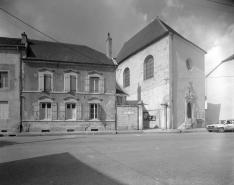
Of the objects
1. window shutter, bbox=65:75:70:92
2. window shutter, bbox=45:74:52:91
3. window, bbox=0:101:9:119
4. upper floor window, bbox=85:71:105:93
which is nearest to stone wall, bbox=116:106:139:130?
upper floor window, bbox=85:71:105:93

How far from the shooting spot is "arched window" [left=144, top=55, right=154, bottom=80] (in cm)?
2189

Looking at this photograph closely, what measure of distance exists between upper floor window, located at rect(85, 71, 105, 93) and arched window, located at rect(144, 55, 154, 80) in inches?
296

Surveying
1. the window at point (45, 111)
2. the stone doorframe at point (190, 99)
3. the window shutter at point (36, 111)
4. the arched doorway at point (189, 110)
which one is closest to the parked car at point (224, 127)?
the stone doorframe at point (190, 99)

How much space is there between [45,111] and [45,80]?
8.76 ft

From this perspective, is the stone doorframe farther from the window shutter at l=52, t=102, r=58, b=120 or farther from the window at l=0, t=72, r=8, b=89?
the window at l=0, t=72, r=8, b=89

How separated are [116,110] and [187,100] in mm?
8508

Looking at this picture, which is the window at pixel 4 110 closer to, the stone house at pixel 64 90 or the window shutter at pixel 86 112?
the stone house at pixel 64 90

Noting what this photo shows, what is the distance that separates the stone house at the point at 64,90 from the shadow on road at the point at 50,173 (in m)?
10.7

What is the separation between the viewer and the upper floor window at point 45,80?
15609mm

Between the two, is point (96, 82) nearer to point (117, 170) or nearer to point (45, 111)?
point (45, 111)

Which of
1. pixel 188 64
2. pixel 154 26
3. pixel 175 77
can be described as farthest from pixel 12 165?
pixel 154 26

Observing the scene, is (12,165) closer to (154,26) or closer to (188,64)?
(188,64)

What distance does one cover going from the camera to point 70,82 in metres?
16.2

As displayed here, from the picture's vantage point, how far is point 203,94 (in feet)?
71.6
